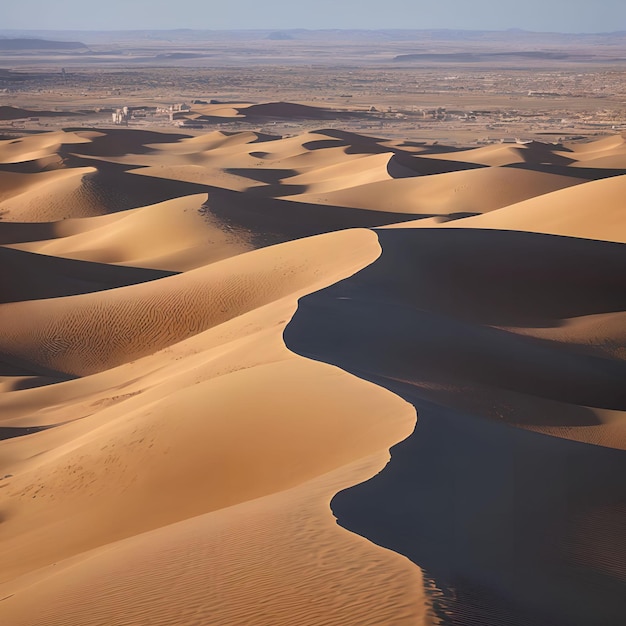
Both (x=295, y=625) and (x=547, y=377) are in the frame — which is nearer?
(x=295, y=625)

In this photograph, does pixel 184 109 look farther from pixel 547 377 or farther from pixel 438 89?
pixel 547 377

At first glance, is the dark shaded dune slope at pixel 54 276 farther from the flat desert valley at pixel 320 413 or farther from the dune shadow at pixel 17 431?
the dune shadow at pixel 17 431

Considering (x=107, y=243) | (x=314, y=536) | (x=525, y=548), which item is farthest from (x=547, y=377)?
(x=107, y=243)

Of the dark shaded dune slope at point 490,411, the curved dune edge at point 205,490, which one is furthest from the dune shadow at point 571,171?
the curved dune edge at point 205,490

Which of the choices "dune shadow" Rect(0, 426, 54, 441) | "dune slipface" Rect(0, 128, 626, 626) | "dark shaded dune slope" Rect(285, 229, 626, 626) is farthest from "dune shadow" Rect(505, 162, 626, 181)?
"dune shadow" Rect(0, 426, 54, 441)

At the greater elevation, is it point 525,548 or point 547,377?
point 525,548

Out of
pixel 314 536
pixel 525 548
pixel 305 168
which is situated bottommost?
pixel 305 168

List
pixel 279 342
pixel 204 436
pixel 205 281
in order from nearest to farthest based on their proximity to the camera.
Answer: pixel 204 436 < pixel 279 342 < pixel 205 281
